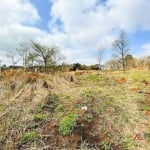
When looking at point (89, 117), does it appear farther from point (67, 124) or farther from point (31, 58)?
point (31, 58)

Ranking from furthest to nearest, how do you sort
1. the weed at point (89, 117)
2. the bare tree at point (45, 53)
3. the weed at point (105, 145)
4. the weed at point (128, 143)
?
1. the bare tree at point (45, 53)
2. the weed at point (89, 117)
3. the weed at point (128, 143)
4. the weed at point (105, 145)

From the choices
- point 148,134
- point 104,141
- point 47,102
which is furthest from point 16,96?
point 148,134

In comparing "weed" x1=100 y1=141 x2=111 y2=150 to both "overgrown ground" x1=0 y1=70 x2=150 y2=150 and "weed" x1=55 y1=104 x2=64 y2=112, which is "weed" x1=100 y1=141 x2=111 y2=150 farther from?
"weed" x1=55 y1=104 x2=64 y2=112

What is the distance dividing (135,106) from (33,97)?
293 centimetres

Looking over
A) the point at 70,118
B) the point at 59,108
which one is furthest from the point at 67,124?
the point at 59,108

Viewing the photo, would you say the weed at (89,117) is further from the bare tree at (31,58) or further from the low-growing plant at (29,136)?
the bare tree at (31,58)

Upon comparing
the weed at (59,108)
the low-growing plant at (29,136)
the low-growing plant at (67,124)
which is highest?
the weed at (59,108)

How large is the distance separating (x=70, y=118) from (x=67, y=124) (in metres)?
0.25

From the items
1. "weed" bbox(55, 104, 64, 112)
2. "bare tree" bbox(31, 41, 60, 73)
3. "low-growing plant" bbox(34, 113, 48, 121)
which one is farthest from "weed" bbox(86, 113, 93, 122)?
"bare tree" bbox(31, 41, 60, 73)

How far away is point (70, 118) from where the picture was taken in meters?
5.85

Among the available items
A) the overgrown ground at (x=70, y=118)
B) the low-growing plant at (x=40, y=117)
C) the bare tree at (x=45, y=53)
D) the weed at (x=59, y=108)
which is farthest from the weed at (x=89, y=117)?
the bare tree at (x=45, y=53)

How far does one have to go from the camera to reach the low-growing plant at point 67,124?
5448mm

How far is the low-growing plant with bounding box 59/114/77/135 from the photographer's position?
5.45 meters

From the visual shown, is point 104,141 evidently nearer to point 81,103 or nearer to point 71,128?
point 71,128
